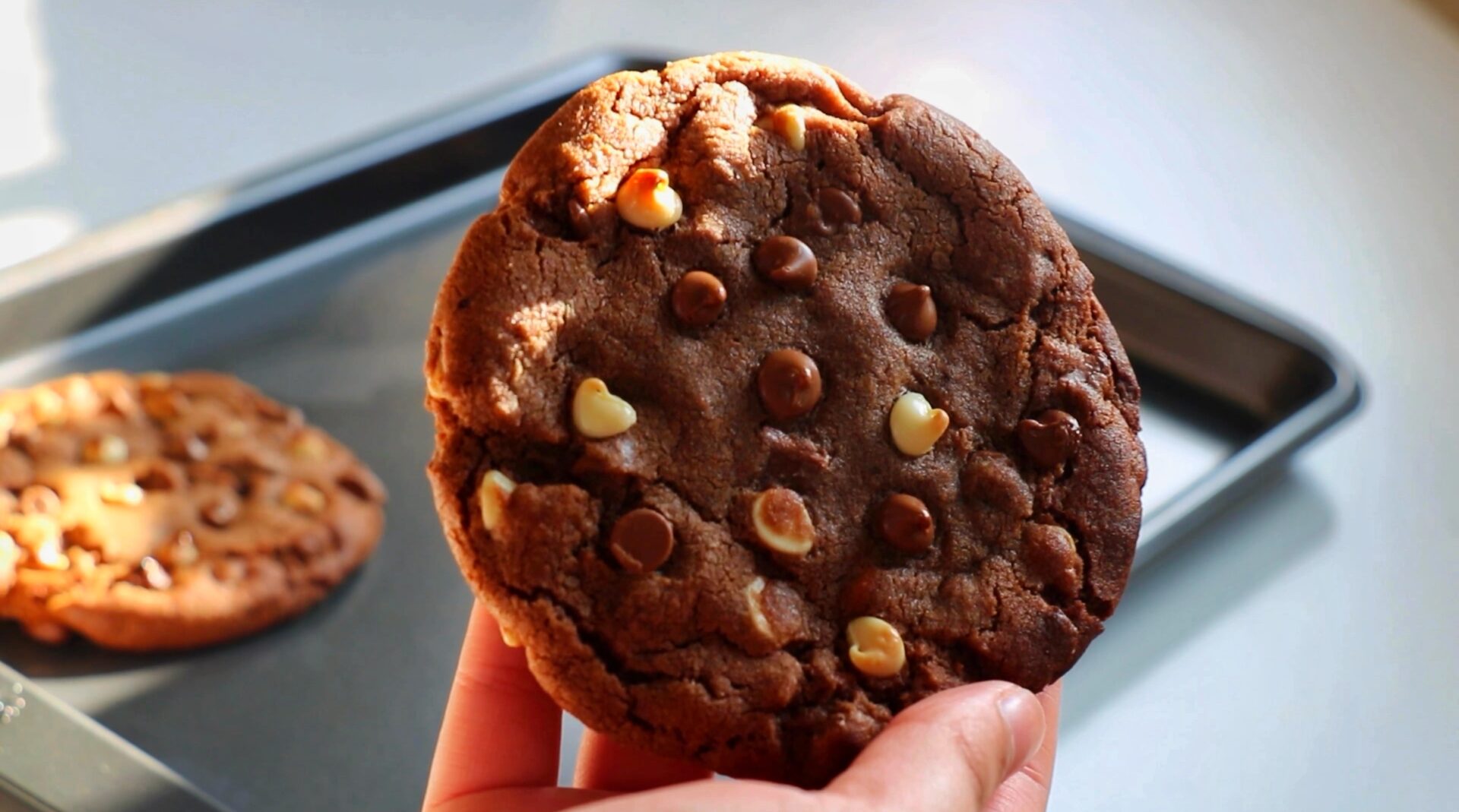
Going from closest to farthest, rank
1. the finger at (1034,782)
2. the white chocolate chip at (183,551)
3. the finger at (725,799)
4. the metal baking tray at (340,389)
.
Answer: the finger at (725,799), the finger at (1034,782), the metal baking tray at (340,389), the white chocolate chip at (183,551)

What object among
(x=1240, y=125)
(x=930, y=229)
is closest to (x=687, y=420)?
(x=930, y=229)

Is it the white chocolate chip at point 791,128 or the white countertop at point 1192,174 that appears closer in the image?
the white chocolate chip at point 791,128

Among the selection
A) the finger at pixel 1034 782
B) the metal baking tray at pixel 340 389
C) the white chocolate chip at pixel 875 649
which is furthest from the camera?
the metal baking tray at pixel 340 389

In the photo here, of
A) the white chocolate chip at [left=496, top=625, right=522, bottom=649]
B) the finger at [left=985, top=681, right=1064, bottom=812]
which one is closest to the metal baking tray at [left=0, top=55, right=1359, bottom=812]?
the finger at [left=985, top=681, right=1064, bottom=812]

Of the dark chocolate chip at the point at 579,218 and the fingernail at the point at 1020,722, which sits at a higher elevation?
the dark chocolate chip at the point at 579,218

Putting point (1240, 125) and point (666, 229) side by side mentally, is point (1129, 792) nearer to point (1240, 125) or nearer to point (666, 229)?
point (666, 229)

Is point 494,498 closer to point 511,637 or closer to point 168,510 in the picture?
point 511,637

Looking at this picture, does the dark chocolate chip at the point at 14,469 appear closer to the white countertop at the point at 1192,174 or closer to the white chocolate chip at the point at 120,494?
the white chocolate chip at the point at 120,494

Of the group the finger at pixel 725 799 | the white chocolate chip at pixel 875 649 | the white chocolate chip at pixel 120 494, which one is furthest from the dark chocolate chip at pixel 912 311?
the white chocolate chip at pixel 120 494
